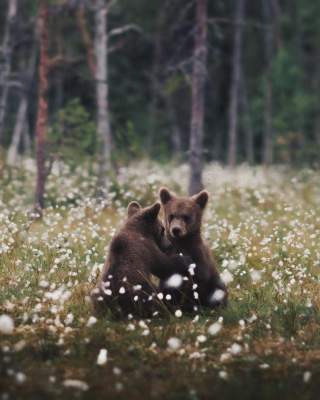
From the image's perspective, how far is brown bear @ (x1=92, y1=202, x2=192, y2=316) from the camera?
A: 7730 mm

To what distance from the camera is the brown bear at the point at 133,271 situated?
7.73 m

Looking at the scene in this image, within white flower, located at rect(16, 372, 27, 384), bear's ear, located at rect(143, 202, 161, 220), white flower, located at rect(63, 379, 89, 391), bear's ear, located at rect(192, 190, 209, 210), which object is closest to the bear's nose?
bear's ear, located at rect(143, 202, 161, 220)

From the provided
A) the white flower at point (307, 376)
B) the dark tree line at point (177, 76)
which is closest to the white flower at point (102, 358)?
the white flower at point (307, 376)

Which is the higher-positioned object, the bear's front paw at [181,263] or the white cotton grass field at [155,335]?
the bear's front paw at [181,263]

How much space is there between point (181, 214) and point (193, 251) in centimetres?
54

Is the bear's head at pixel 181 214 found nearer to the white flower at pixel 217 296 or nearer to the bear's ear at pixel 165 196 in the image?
the bear's ear at pixel 165 196

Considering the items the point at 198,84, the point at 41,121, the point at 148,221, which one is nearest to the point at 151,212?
the point at 148,221

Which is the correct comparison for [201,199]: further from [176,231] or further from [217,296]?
[217,296]

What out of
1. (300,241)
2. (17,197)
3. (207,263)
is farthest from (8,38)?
(207,263)

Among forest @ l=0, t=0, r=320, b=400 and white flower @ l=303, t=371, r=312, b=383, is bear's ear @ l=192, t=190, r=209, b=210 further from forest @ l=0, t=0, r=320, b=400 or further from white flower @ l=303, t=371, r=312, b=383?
white flower @ l=303, t=371, r=312, b=383

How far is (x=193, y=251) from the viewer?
8711mm

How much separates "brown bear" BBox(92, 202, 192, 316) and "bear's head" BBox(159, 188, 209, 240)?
571 millimetres

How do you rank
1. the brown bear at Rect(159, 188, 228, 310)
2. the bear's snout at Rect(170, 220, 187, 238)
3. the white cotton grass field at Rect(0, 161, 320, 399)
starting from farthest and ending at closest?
the bear's snout at Rect(170, 220, 187, 238) → the brown bear at Rect(159, 188, 228, 310) → the white cotton grass field at Rect(0, 161, 320, 399)

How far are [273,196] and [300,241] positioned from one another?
22.4ft
